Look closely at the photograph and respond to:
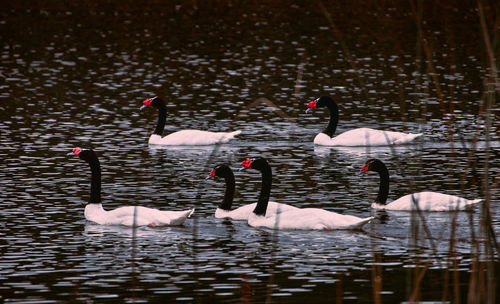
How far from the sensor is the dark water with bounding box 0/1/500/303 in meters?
14.3

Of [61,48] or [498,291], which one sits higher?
[61,48]

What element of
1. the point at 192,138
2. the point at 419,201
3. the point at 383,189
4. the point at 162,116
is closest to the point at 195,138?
the point at 192,138

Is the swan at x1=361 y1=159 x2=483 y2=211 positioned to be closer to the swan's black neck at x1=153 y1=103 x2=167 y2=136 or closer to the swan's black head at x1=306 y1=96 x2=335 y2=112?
the swan's black head at x1=306 y1=96 x2=335 y2=112

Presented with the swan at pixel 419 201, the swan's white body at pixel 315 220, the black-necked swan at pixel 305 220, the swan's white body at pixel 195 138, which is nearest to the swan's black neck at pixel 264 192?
the black-necked swan at pixel 305 220

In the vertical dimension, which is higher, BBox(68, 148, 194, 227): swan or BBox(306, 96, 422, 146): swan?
BBox(306, 96, 422, 146): swan

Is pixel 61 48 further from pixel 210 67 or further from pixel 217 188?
pixel 217 188

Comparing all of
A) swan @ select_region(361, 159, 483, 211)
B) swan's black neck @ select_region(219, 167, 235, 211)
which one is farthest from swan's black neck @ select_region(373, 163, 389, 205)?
swan's black neck @ select_region(219, 167, 235, 211)

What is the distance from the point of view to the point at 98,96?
35.7 meters

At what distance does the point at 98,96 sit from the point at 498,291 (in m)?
24.0

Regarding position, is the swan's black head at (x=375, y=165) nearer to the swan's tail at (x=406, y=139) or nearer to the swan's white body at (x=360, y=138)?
the swan's white body at (x=360, y=138)

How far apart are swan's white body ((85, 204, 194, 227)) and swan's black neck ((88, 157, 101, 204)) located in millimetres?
149

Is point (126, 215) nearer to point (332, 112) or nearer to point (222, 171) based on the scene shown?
point (222, 171)

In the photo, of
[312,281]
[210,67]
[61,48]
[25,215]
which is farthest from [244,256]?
[61,48]

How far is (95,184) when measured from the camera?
19.8 meters
